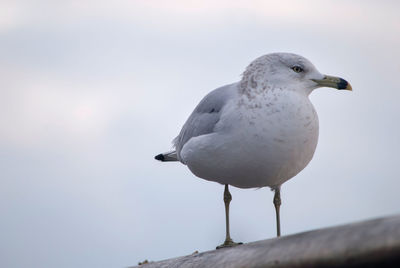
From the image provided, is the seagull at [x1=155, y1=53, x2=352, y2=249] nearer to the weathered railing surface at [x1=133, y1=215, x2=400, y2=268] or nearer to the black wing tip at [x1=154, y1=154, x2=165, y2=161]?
the weathered railing surface at [x1=133, y1=215, x2=400, y2=268]

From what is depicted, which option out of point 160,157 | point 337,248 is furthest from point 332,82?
point 337,248

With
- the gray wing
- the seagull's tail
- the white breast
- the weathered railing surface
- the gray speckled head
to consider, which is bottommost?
the weathered railing surface

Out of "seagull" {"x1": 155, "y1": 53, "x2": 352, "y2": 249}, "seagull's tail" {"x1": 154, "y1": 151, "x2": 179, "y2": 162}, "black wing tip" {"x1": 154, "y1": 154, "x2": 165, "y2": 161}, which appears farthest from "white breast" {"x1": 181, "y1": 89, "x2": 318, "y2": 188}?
"black wing tip" {"x1": 154, "y1": 154, "x2": 165, "y2": 161}

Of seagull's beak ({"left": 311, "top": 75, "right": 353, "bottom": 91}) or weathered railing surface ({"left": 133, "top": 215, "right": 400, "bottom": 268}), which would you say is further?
seagull's beak ({"left": 311, "top": 75, "right": 353, "bottom": 91})

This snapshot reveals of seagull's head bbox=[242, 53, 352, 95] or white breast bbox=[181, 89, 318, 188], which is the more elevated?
seagull's head bbox=[242, 53, 352, 95]

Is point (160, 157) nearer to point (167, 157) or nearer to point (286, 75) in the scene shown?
point (167, 157)

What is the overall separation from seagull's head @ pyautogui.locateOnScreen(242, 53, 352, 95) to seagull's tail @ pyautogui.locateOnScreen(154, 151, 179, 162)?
2166 millimetres

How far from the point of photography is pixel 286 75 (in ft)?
18.2

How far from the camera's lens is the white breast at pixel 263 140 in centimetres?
507

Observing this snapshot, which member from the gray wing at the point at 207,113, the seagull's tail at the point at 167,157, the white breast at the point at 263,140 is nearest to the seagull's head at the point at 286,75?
the white breast at the point at 263,140

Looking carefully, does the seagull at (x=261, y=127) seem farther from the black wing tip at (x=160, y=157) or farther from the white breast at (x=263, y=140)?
the black wing tip at (x=160, y=157)

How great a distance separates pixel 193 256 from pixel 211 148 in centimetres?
126

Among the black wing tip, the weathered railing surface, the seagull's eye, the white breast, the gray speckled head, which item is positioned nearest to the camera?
the weathered railing surface

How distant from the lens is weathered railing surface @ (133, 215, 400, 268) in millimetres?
2436
